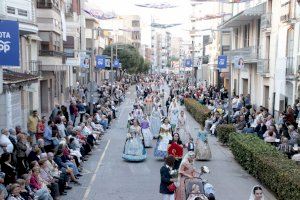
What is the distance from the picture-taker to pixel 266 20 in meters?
31.5

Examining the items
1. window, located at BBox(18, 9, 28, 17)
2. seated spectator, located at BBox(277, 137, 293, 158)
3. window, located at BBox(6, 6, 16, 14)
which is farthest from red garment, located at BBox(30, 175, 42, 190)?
window, located at BBox(18, 9, 28, 17)

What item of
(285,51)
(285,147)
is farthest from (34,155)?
(285,51)

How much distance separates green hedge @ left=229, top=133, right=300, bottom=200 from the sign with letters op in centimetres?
838

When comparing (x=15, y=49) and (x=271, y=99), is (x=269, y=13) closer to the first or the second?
(x=271, y=99)

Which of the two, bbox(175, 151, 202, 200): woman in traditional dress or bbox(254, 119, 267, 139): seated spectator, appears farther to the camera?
bbox(254, 119, 267, 139): seated spectator

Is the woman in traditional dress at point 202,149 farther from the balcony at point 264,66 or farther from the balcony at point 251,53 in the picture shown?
the balcony at point 251,53

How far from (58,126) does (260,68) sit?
18388 mm

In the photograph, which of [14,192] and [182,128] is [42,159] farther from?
[182,128]

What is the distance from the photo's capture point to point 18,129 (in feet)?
52.4

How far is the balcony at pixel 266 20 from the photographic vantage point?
3095cm

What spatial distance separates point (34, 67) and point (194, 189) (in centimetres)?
2228

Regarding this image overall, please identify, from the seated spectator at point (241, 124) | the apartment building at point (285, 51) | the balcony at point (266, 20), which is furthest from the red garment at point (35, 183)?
the balcony at point (266, 20)

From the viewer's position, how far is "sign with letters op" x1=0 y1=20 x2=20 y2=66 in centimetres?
1466

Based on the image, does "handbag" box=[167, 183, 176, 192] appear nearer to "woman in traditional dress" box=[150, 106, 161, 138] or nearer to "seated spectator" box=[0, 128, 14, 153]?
"seated spectator" box=[0, 128, 14, 153]
